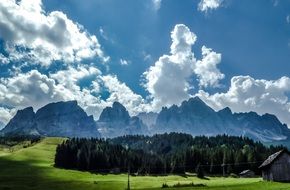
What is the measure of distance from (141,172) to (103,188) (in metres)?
90.1

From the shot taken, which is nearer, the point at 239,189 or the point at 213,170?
the point at 239,189

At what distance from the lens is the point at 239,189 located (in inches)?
2899

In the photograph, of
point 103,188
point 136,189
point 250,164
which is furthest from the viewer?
point 250,164

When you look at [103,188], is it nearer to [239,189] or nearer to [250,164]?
[239,189]

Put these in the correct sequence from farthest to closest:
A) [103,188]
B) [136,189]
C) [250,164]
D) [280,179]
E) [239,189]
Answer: [250,164] < [103,188] < [136,189] < [280,179] < [239,189]

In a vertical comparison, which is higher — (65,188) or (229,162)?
(229,162)

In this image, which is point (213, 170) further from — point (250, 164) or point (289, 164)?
point (289, 164)

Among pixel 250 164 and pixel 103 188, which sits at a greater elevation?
pixel 250 164

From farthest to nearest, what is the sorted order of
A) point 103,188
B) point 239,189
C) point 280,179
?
point 103,188 < point 280,179 < point 239,189

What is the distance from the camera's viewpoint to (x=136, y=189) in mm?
103062

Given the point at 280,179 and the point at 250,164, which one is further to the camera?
the point at 250,164

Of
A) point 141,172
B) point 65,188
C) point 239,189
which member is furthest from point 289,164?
point 141,172

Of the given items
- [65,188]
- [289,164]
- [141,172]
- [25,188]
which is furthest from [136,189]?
[141,172]

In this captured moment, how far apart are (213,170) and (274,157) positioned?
101 meters
